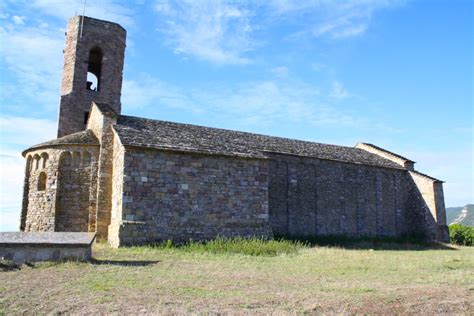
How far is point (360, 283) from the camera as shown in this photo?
8.80m

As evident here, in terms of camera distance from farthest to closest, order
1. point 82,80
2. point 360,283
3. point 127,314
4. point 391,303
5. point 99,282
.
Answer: point 82,80 → point 360,283 → point 99,282 → point 391,303 → point 127,314

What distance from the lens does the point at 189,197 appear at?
16000 mm

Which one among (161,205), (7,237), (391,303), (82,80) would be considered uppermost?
(82,80)

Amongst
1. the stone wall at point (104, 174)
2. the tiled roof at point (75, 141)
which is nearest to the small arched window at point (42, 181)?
the tiled roof at point (75, 141)

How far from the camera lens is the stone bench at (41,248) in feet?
33.2

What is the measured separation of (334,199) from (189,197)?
9.99 meters

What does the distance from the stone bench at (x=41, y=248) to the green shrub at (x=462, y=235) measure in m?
23.8

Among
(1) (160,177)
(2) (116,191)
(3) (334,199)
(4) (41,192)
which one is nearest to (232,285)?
(1) (160,177)

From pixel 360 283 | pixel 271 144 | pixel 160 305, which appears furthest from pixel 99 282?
pixel 271 144

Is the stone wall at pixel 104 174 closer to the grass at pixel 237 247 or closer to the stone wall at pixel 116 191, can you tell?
the stone wall at pixel 116 191

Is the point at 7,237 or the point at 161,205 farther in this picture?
the point at 161,205

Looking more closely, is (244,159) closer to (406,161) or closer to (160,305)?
(160,305)

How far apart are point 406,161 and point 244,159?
1450cm

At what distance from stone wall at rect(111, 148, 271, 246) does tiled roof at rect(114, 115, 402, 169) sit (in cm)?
41
